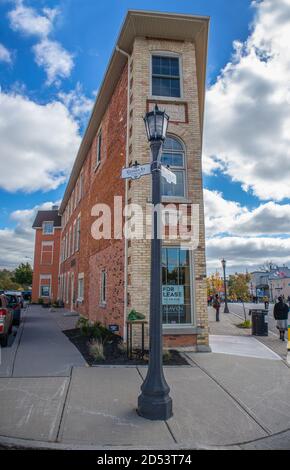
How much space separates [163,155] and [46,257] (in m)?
29.0

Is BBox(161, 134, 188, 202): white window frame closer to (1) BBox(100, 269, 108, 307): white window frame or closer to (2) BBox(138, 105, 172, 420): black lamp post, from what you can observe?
(2) BBox(138, 105, 172, 420): black lamp post

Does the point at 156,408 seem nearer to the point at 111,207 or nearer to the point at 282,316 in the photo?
the point at 111,207

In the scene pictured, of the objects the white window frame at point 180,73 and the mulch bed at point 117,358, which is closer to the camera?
the mulch bed at point 117,358

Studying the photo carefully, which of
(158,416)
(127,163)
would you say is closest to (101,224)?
(127,163)

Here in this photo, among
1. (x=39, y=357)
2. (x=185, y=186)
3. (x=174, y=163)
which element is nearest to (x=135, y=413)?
(x=39, y=357)

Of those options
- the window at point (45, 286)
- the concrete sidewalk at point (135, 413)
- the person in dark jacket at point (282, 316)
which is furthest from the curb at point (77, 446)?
the window at point (45, 286)

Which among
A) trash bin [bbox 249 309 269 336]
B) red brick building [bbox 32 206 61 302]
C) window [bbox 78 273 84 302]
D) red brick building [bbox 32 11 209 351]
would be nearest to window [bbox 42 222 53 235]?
red brick building [bbox 32 206 61 302]

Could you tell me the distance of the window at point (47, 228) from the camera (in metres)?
37.3

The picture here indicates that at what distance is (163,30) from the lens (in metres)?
10.5

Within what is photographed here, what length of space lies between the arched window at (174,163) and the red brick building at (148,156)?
31 millimetres

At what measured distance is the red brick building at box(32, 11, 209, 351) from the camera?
9070mm

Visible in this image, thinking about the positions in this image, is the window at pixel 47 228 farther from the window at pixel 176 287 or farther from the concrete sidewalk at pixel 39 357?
the window at pixel 176 287

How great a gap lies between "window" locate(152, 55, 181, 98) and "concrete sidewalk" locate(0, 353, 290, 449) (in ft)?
27.8
